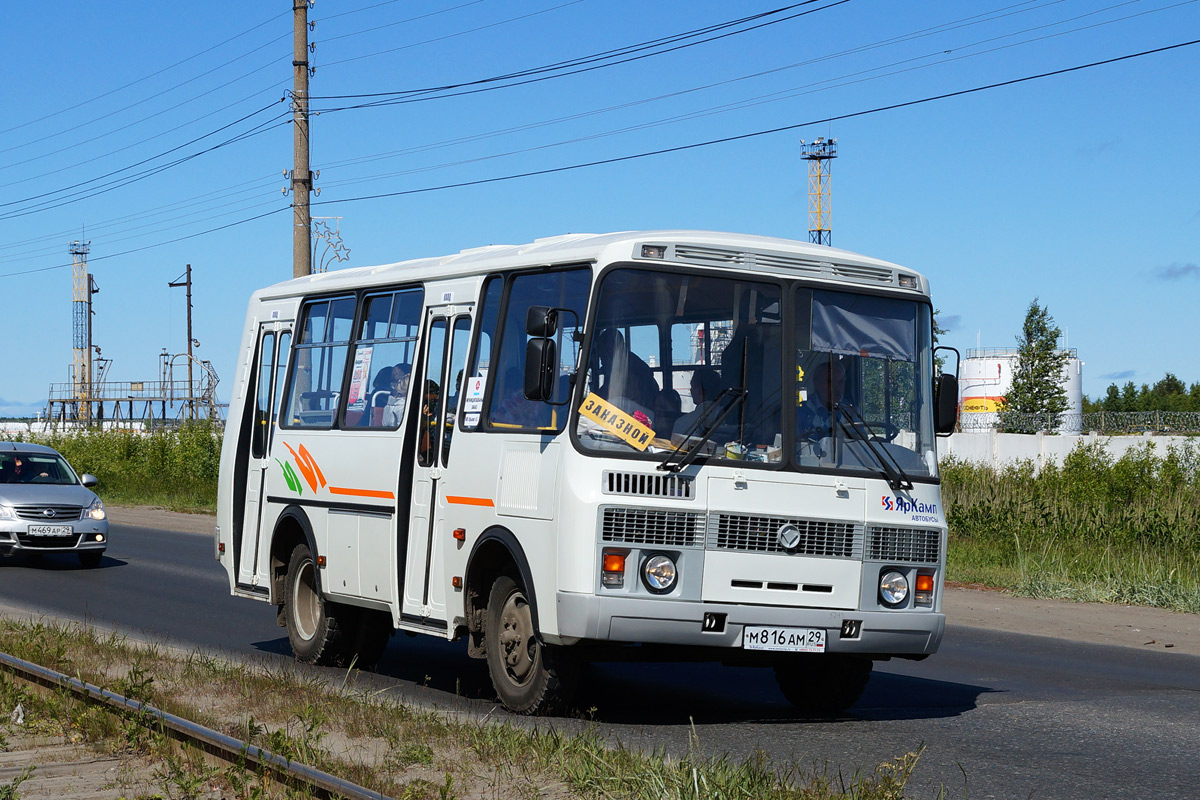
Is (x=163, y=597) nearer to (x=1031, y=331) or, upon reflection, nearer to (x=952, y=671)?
(x=952, y=671)

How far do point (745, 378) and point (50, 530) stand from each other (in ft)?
49.7

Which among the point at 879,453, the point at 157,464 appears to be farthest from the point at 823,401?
the point at 157,464

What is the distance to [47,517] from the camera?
2162 centimetres

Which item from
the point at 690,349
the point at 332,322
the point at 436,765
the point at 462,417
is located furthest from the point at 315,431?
the point at 436,765

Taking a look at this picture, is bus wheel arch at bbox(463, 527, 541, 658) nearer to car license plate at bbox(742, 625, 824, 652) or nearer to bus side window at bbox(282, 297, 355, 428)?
car license plate at bbox(742, 625, 824, 652)

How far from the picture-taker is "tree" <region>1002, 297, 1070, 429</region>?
97125 mm

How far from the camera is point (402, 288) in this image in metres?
11.3

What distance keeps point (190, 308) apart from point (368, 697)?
82856mm

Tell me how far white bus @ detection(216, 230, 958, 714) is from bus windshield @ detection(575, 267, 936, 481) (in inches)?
0.5

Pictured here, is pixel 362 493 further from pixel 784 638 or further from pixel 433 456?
pixel 784 638

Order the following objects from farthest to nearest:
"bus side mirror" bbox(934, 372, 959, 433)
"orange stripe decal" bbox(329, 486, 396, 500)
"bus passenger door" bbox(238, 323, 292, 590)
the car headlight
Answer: the car headlight, "bus passenger door" bbox(238, 323, 292, 590), "orange stripe decal" bbox(329, 486, 396, 500), "bus side mirror" bbox(934, 372, 959, 433)

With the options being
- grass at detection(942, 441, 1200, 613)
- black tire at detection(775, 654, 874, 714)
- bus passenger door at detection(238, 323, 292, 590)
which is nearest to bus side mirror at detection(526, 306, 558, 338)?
black tire at detection(775, 654, 874, 714)

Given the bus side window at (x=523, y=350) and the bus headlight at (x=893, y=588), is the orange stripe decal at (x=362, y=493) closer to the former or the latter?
the bus side window at (x=523, y=350)

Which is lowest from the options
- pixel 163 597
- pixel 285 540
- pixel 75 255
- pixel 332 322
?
pixel 163 597
